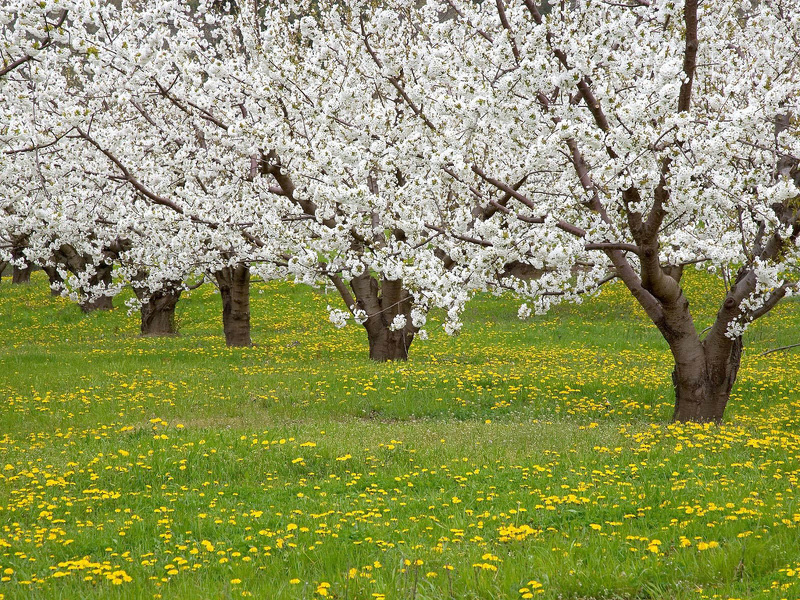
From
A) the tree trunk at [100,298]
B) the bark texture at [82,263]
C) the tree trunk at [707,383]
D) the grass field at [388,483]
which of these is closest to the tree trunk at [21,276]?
the tree trunk at [100,298]

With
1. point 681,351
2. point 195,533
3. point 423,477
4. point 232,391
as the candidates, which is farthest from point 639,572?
point 232,391

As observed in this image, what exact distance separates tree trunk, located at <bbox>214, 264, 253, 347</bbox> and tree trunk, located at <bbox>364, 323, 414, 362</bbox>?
15.5 ft

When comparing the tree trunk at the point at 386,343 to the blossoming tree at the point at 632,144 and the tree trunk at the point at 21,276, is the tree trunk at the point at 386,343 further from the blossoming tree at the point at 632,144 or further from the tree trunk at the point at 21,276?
the tree trunk at the point at 21,276

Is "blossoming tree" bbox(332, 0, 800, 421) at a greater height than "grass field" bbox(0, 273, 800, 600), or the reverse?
"blossoming tree" bbox(332, 0, 800, 421)

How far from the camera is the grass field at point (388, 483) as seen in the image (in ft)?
16.8

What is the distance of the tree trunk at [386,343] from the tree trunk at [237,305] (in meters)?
4.71

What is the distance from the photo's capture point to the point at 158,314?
23.4m

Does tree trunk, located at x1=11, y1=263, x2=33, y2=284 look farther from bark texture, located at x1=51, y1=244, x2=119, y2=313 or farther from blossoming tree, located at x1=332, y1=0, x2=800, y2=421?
blossoming tree, located at x1=332, y1=0, x2=800, y2=421

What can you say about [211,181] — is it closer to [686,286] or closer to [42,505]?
[42,505]

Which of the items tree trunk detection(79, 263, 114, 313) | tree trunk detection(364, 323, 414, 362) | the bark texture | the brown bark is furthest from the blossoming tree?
tree trunk detection(79, 263, 114, 313)

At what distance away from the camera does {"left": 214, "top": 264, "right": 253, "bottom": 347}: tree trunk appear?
772 inches

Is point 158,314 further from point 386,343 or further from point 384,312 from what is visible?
point 384,312

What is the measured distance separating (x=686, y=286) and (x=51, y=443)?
24582mm

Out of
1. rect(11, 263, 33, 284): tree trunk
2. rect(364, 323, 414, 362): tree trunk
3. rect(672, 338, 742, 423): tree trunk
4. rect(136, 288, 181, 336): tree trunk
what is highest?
rect(11, 263, 33, 284): tree trunk
